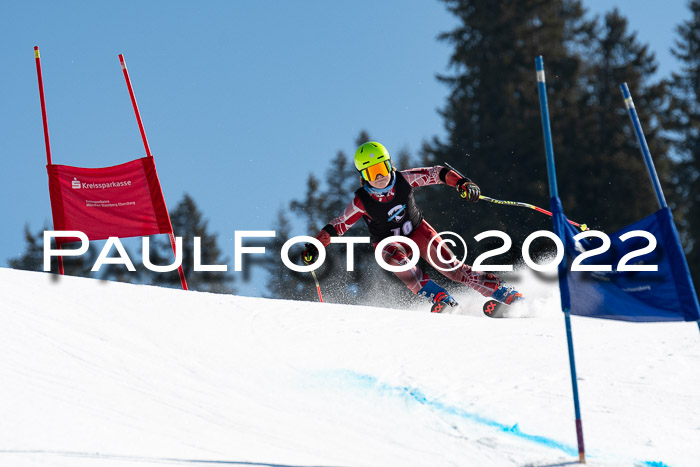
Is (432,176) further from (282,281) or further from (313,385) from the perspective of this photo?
(282,281)

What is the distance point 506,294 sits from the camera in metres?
6.88

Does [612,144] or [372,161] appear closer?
[372,161]

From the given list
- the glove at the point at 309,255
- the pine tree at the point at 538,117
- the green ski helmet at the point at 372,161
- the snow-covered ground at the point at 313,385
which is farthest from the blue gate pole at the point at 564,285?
the pine tree at the point at 538,117

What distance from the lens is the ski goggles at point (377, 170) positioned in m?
6.37

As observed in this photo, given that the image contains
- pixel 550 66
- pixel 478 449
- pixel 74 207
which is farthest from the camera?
pixel 550 66

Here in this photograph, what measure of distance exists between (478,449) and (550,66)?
21.7 metres

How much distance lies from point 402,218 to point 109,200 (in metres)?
4.10

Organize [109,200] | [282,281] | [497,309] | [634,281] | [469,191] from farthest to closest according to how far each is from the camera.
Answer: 1. [282,281]
2. [109,200]
3. [497,309]
4. [469,191]
5. [634,281]

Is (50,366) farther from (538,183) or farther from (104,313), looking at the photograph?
(538,183)

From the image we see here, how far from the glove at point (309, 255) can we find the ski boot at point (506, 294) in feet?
→ 5.92

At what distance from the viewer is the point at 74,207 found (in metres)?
→ 8.80

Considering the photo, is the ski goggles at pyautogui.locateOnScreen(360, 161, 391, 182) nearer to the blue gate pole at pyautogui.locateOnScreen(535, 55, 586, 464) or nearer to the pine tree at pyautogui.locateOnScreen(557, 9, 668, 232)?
the blue gate pole at pyautogui.locateOnScreen(535, 55, 586, 464)

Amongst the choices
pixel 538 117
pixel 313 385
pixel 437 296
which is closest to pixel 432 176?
pixel 437 296

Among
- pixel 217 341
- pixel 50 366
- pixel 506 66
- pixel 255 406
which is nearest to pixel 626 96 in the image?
pixel 255 406
